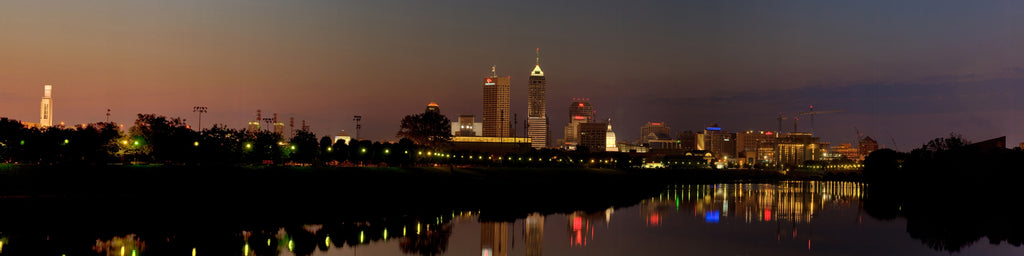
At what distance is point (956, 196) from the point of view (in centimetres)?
10375

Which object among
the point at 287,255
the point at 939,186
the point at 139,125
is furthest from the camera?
the point at 939,186

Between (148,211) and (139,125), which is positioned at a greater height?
(139,125)

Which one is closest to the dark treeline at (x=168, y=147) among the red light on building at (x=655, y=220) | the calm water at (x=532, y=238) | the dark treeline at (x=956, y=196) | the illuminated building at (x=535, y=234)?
the calm water at (x=532, y=238)

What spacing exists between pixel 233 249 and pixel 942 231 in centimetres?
5273

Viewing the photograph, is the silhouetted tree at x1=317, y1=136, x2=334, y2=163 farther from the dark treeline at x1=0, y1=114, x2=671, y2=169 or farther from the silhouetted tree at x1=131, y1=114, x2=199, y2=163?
the silhouetted tree at x1=131, y1=114, x2=199, y2=163

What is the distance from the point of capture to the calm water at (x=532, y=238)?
141 feet

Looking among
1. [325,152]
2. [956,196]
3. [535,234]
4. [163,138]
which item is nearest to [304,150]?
[325,152]

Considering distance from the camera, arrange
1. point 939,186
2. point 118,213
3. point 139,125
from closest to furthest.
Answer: point 118,213 < point 139,125 < point 939,186

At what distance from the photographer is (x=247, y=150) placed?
99312 mm

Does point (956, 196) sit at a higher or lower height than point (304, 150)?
lower

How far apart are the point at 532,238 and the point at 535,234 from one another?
211cm

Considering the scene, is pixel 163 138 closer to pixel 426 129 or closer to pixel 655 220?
pixel 655 220

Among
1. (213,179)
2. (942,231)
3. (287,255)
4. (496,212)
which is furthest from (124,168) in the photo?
(942,231)

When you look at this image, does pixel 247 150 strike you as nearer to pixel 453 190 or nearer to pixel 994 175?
pixel 453 190
